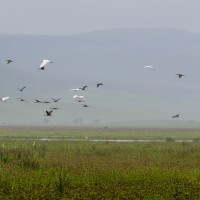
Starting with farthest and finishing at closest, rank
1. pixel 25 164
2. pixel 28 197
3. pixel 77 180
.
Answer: pixel 25 164, pixel 77 180, pixel 28 197

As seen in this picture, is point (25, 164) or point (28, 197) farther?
point (25, 164)

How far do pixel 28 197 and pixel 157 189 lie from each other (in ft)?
16.2

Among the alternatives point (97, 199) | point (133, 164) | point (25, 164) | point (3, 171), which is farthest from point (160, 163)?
point (97, 199)

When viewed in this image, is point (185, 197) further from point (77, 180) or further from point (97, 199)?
point (77, 180)

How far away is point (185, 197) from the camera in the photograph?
21031 mm

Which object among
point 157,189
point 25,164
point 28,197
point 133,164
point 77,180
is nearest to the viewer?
point 28,197

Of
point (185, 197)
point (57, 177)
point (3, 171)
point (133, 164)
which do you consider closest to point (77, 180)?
point (57, 177)

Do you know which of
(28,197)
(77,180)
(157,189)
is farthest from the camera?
(77,180)

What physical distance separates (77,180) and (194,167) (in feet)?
27.2

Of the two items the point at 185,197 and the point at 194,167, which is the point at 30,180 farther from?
the point at 194,167

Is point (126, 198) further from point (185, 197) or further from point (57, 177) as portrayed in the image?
point (57, 177)

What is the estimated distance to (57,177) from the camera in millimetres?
24594

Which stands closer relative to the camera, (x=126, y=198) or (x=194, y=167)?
(x=126, y=198)

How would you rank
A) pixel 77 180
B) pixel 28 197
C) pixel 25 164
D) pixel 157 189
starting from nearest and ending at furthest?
1. pixel 28 197
2. pixel 157 189
3. pixel 77 180
4. pixel 25 164
